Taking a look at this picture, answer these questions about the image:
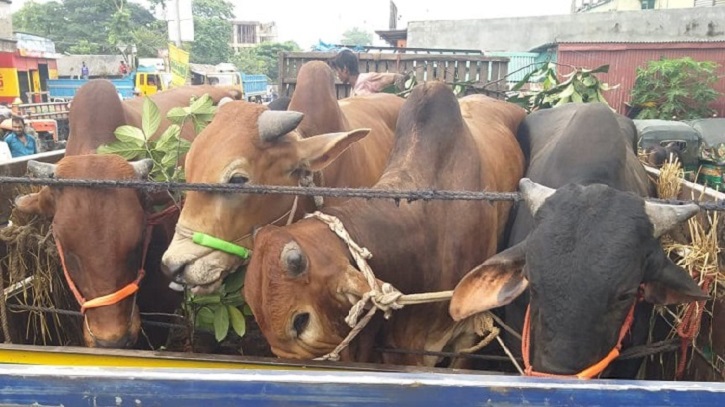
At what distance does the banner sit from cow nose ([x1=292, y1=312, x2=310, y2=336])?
712 inches

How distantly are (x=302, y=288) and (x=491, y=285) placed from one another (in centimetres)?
77

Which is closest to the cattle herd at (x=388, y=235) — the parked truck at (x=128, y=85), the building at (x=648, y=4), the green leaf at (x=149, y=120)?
the green leaf at (x=149, y=120)

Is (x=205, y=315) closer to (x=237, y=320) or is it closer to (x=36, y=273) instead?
(x=237, y=320)

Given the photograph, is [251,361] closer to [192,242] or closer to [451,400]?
[192,242]

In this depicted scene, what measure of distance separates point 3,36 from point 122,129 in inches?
1033

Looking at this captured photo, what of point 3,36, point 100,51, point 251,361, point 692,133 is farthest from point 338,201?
point 100,51

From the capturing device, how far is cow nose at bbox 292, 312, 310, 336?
242 centimetres

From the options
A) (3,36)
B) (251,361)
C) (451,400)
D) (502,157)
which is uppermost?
(3,36)

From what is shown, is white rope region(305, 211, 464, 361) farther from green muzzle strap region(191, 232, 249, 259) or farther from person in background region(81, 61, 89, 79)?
person in background region(81, 61, 89, 79)

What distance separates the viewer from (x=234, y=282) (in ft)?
9.41

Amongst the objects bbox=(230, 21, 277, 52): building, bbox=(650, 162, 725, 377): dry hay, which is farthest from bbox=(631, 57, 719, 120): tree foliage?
bbox=(230, 21, 277, 52): building

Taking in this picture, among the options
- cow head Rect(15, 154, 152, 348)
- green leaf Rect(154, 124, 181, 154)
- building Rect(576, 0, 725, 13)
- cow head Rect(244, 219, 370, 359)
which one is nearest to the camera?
cow head Rect(244, 219, 370, 359)

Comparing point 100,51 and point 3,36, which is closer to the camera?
→ point 3,36

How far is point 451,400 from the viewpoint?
150 cm
